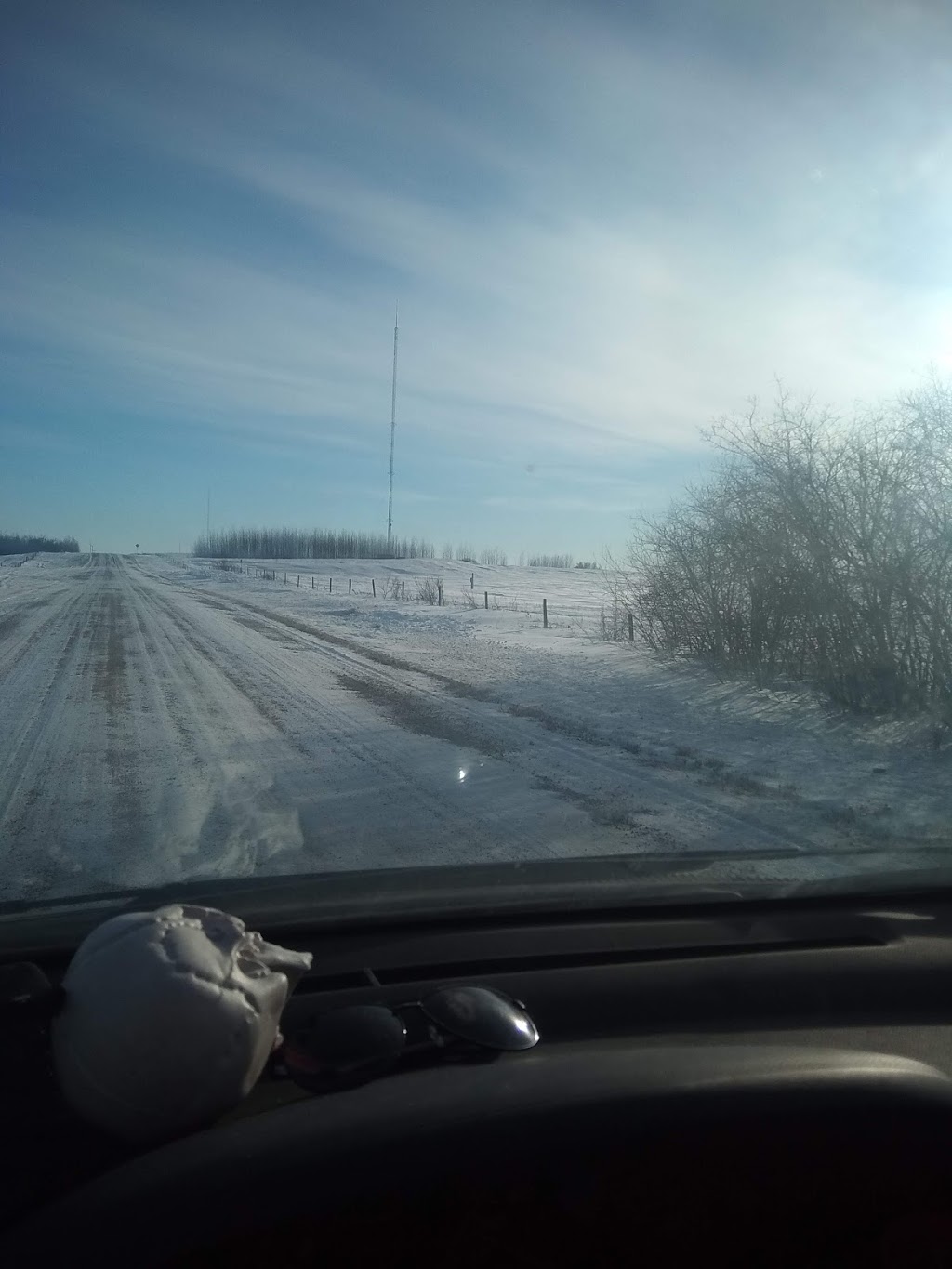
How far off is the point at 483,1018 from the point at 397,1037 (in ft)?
0.77

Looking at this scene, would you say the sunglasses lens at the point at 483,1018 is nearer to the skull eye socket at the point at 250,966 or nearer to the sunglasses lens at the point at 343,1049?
the sunglasses lens at the point at 343,1049

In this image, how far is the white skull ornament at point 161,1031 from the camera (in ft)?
6.48

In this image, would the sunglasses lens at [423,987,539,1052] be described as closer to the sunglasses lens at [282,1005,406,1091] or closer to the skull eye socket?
the sunglasses lens at [282,1005,406,1091]

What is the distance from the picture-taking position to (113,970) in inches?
80.7

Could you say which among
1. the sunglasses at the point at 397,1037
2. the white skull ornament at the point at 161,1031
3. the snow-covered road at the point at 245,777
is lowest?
the snow-covered road at the point at 245,777

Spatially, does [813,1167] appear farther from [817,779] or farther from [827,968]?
[817,779]

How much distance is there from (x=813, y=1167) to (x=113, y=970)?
160 cm

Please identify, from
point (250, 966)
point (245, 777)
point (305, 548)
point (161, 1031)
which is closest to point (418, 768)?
point (245, 777)

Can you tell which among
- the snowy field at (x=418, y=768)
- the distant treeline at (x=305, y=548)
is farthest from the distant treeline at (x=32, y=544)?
the snowy field at (x=418, y=768)

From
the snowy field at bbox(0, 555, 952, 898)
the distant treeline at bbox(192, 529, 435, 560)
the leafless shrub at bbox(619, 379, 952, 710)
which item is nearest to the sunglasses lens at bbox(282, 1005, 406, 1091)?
the snowy field at bbox(0, 555, 952, 898)

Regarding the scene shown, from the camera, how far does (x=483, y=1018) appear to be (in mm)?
2492

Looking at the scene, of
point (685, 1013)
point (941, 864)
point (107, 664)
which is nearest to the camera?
point (685, 1013)

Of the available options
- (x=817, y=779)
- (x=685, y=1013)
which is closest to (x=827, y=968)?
(x=685, y=1013)

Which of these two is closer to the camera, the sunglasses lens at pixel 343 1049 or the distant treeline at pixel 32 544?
the sunglasses lens at pixel 343 1049
